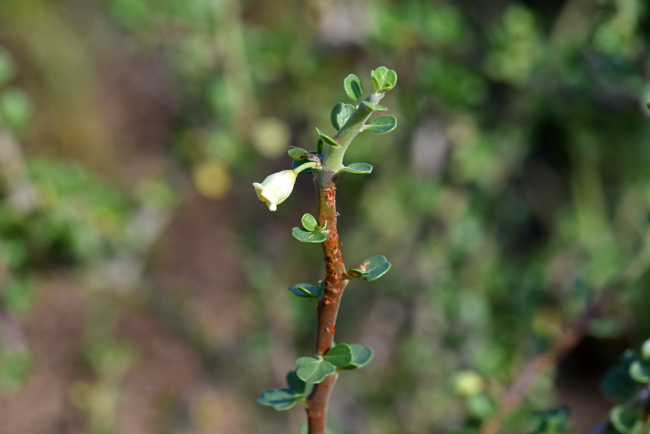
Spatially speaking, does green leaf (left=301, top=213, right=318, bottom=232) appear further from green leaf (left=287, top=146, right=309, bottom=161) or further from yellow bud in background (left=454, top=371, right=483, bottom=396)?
yellow bud in background (left=454, top=371, right=483, bottom=396)

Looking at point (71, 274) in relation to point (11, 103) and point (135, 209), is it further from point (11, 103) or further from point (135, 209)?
point (11, 103)

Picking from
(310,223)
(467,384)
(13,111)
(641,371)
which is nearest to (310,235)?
(310,223)

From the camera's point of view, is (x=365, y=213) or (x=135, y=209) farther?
(x=365, y=213)

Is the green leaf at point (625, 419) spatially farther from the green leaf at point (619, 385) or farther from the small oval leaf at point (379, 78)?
the small oval leaf at point (379, 78)

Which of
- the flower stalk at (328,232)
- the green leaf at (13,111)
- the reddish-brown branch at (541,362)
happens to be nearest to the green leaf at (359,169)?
the flower stalk at (328,232)

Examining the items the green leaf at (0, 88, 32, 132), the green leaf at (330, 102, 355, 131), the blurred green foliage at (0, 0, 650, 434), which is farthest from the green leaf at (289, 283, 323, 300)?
the green leaf at (0, 88, 32, 132)

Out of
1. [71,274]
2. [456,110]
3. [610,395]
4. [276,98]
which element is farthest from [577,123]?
[71,274]

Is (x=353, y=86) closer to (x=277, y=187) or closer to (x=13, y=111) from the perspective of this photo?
(x=277, y=187)
